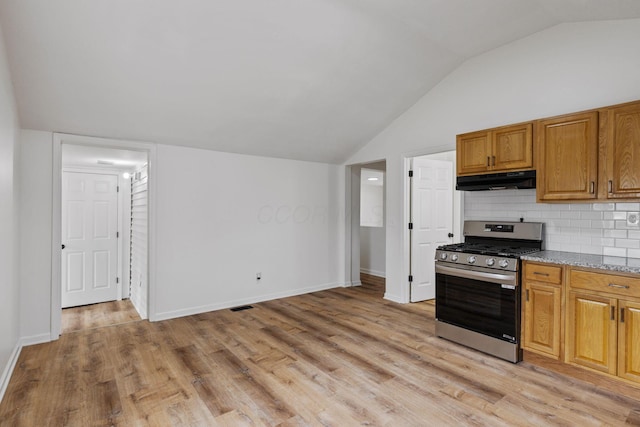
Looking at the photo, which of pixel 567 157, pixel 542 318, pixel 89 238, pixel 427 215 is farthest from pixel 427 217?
pixel 89 238

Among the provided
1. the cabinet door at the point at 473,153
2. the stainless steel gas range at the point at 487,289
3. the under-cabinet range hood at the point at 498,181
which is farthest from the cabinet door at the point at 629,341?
the cabinet door at the point at 473,153

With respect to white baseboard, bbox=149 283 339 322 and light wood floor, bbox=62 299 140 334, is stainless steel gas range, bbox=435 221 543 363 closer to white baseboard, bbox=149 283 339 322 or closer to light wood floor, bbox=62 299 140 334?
white baseboard, bbox=149 283 339 322

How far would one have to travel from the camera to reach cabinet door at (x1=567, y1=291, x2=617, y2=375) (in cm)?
241

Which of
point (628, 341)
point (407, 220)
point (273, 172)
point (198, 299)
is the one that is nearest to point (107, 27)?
point (273, 172)

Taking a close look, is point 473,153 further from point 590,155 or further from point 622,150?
point 622,150

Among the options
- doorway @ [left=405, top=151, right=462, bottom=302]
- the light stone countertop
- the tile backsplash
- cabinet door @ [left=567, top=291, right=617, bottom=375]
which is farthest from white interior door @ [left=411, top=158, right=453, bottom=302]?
cabinet door @ [left=567, top=291, right=617, bottom=375]

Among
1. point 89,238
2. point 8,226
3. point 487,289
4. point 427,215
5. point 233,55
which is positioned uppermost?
point 233,55

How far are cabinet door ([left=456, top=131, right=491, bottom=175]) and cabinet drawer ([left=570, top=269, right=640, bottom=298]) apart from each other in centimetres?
128

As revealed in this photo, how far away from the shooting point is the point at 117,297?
5.15 metres

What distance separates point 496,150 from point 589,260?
1.26 metres

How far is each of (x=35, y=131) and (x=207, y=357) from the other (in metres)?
2.80

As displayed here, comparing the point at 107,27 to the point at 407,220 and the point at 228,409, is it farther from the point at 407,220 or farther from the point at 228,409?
the point at 407,220

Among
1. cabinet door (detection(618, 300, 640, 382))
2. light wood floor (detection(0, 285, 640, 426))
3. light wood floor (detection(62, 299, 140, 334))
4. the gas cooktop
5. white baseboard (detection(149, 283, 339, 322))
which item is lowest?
light wood floor (detection(62, 299, 140, 334))

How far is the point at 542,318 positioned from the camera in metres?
2.76
